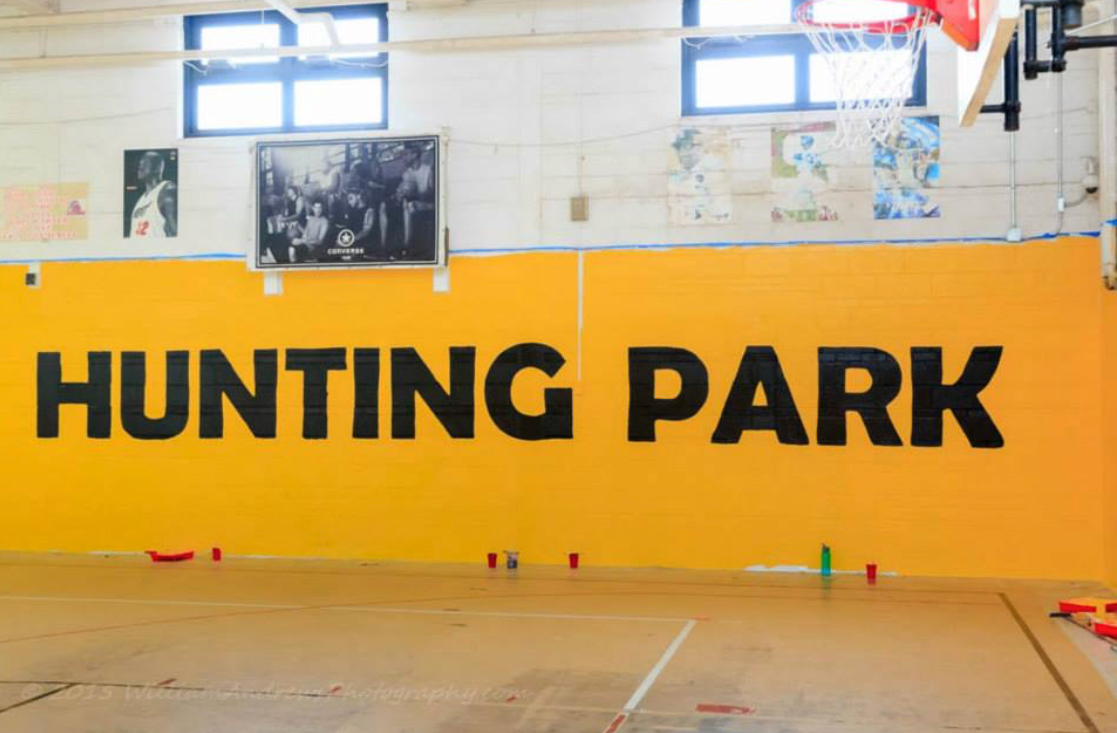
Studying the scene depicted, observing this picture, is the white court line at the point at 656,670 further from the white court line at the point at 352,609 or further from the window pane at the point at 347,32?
the window pane at the point at 347,32

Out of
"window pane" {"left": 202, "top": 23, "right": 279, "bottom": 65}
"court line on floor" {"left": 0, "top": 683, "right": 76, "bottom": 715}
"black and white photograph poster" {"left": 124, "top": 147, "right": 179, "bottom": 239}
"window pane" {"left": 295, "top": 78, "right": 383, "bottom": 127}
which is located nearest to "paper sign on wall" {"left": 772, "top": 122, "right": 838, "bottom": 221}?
"window pane" {"left": 295, "top": 78, "right": 383, "bottom": 127}

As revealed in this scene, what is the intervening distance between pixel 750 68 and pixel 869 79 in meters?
1.46

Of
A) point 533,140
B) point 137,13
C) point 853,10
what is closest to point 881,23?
point 853,10

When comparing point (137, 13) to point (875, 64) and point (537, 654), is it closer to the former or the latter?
point (875, 64)

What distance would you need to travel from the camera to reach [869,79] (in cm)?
940

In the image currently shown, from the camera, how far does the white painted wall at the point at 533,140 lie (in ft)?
33.0

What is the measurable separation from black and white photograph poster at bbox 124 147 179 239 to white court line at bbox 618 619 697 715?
6.40 metres

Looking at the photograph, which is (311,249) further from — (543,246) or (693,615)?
(693,615)

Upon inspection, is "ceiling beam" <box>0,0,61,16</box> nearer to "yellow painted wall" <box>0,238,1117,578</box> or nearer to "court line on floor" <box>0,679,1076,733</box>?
"yellow painted wall" <box>0,238,1117,578</box>

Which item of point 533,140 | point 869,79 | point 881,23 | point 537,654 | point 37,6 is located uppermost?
point 37,6

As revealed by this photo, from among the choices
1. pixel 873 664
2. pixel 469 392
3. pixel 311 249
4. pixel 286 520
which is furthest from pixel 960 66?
pixel 286 520

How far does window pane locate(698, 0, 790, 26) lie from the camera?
34.3 feet

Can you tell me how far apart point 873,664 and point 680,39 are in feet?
19.7

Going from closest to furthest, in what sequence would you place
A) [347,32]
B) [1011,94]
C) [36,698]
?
[36,698] → [1011,94] → [347,32]
